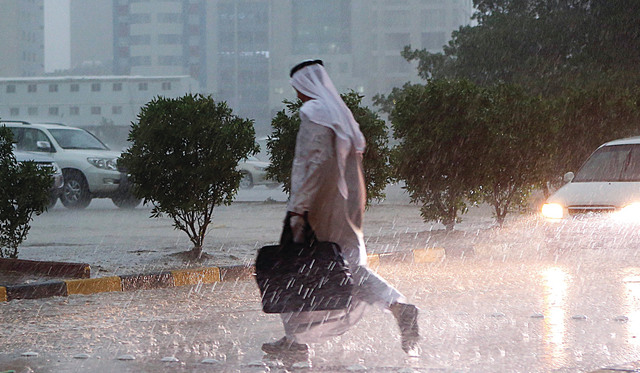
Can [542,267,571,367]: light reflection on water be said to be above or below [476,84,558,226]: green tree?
below

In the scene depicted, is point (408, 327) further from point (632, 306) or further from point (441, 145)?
point (441, 145)

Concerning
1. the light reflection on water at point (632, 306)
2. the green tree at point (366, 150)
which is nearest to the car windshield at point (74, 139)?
the green tree at point (366, 150)

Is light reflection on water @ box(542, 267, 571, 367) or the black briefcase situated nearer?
the black briefcase

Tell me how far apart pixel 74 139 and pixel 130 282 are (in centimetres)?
1269

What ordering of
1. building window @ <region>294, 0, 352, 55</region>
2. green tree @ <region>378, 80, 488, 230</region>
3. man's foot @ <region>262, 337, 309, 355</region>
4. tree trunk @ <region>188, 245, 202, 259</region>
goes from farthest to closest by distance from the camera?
building window @ <region>294, 0, 352, 55</region>
green tree @ <region>378, 80, 488, 230</region>
tree trunk @ <region>188, 245, 202, 259</region>
man's foot @ <region>262, 337, 309, 355</region>

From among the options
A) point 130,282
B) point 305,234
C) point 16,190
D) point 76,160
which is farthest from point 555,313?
point 76,160

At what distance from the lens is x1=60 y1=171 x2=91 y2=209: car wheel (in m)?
20.0

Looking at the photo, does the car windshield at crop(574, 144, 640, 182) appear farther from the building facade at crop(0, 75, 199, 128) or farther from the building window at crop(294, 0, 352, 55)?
the building window at crop(294, 0, 352, 55)

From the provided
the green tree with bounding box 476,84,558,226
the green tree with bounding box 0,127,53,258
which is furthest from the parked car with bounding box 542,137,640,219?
the green tree with bounding box 0,127,53,258

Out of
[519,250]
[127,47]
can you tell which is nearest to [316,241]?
[519,250]

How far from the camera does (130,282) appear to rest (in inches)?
347

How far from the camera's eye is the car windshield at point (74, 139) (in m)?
20.5

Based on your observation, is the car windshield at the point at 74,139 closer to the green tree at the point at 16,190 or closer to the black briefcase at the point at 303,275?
the green tree at the point at 16,190

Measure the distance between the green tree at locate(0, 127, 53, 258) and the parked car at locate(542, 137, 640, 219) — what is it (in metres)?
6.08
